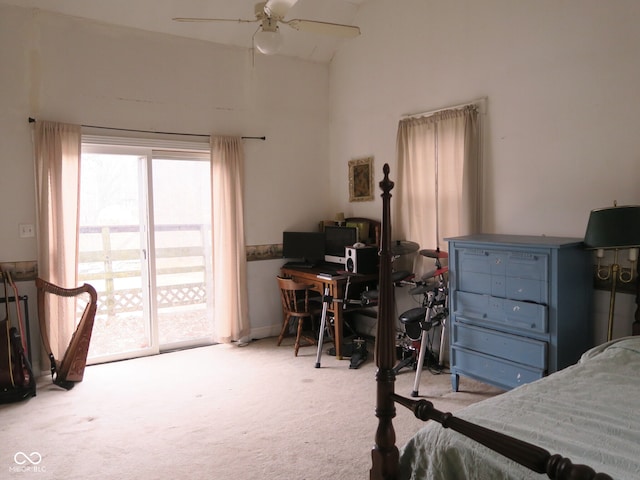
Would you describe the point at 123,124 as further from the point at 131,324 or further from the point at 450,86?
the point at 450,86

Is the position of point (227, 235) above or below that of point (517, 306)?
above

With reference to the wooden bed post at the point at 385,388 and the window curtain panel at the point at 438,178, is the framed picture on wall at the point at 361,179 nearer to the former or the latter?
the window curtain panel at the point at 438,178

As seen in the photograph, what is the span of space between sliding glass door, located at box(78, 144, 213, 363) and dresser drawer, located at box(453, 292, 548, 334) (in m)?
2.63

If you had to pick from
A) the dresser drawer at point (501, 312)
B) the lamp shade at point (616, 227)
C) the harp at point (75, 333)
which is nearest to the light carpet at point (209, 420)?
the harp at point (75, 333)

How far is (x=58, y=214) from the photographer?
386 centimetres

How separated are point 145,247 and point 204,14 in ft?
7.32

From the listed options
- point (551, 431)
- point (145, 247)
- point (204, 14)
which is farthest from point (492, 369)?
point (204, 14)

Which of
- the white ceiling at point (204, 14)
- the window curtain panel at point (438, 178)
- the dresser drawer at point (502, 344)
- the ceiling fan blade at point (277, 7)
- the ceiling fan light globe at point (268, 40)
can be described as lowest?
the dresser drawer at point (502, 344)

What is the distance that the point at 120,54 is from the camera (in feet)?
13.6

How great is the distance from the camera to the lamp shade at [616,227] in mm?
2502

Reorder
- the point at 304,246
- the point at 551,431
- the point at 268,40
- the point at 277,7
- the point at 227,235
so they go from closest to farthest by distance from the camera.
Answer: the point at 551,431 < the point at 277,7 < the point at 268,40 < the point at 227,235 < the point at 304,246

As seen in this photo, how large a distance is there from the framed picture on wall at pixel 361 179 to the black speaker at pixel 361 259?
Result: 2.37ft

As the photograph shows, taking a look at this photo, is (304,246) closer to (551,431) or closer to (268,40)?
(268,40)

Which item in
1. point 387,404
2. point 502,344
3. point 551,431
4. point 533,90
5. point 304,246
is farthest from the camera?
point 304,246
